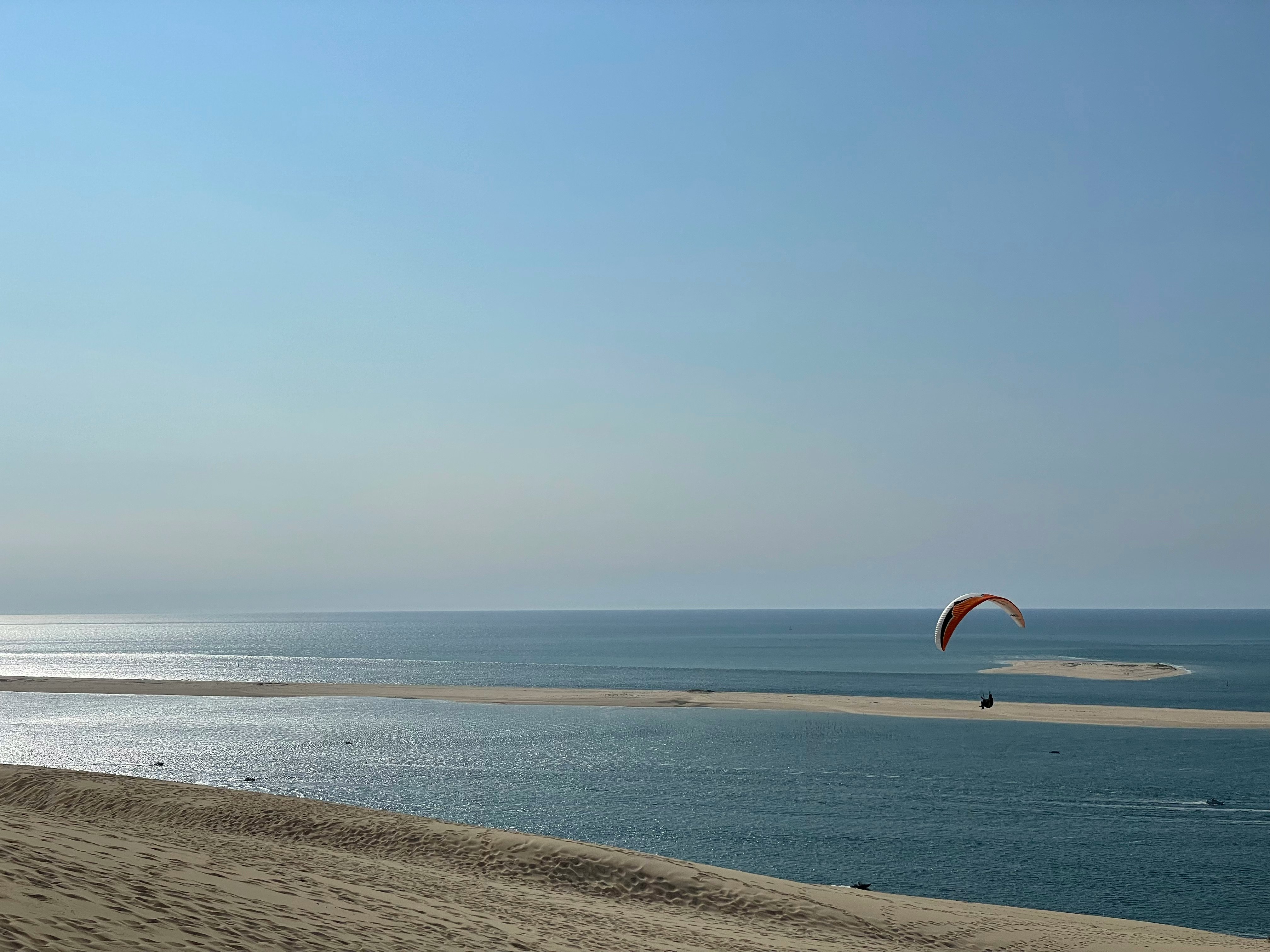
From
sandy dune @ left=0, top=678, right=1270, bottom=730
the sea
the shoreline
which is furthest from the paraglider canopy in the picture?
the shoreline

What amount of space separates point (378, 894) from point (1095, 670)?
131729 mm

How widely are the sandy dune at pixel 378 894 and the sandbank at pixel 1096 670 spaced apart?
103234 mm

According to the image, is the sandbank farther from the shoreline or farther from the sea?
the sea

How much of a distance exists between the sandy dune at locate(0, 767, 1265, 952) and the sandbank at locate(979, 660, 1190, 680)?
103m

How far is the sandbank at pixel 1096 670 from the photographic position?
117 metres

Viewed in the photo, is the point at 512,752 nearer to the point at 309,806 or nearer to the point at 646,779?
the point at 646,779

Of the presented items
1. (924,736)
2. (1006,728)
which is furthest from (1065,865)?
(1006,728)

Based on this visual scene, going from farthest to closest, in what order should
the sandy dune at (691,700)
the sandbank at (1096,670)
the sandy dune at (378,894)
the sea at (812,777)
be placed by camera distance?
1. the sandbank at (1096,670)
2. the sandy dune at (691,700)
3. the sea at (812,777)
4. the sandy dune at (378,894)

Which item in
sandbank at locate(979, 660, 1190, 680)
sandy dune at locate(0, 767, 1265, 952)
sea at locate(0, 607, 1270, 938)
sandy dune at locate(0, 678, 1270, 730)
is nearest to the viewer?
sandy dune at locate(0, 767, 1265, 952)

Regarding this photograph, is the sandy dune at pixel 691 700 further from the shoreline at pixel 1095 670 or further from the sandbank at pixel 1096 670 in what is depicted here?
the shoreline at pixel 1095 670

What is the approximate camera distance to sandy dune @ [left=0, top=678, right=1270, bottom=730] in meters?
76.7

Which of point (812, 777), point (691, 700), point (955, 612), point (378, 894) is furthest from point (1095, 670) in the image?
point (378, 894)

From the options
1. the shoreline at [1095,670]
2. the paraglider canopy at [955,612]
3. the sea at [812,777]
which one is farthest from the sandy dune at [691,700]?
the paraglider canopy at [955,612]

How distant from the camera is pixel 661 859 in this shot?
25.4 metres
